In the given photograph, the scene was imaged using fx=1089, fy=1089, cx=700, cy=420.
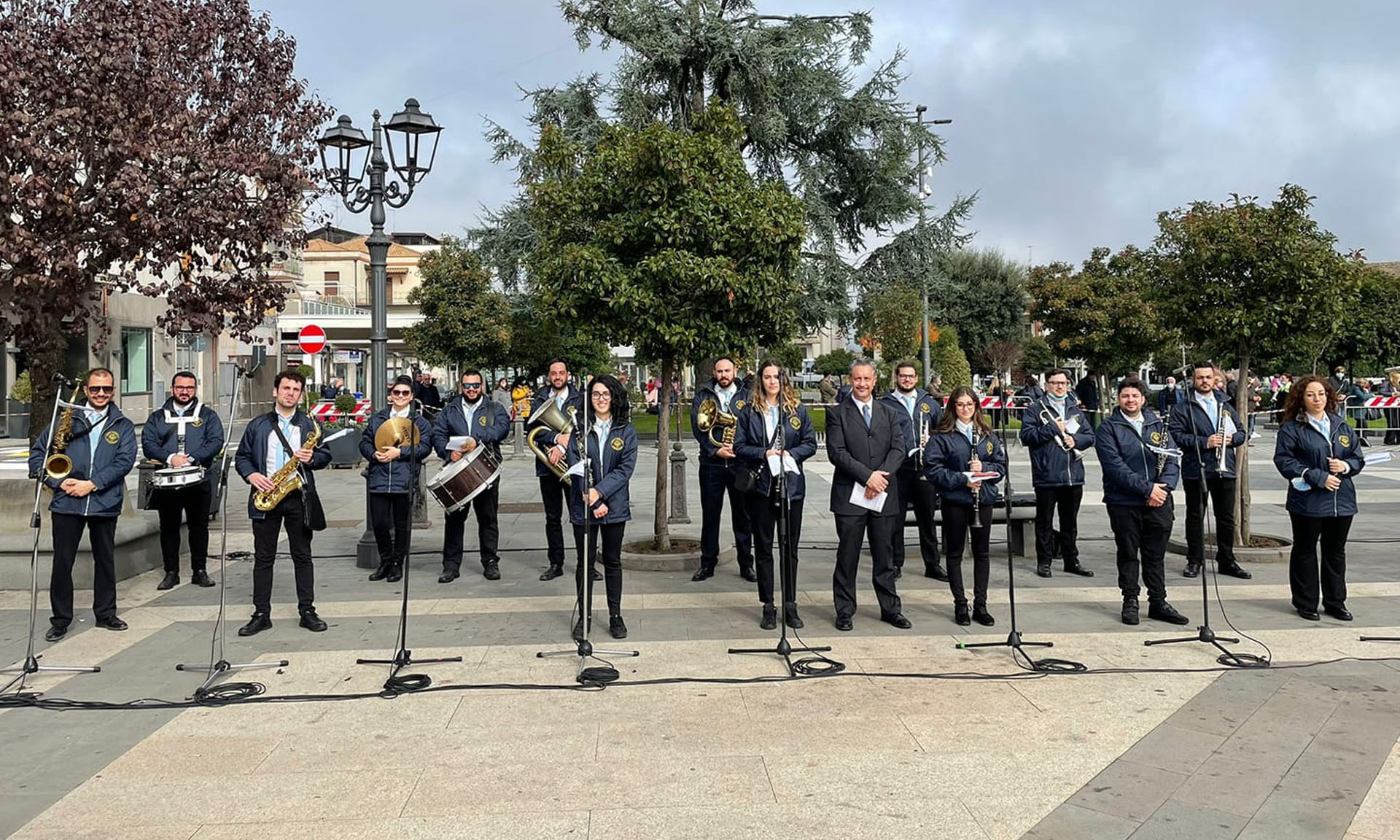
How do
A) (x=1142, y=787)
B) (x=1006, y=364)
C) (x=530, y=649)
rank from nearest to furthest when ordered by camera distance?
(x=1142, y=787) < (x=530, y=649) < (x=1006, y=364)

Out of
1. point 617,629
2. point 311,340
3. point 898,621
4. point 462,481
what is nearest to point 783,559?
point 898,621

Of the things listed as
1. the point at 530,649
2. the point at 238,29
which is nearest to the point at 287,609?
the point at 530,649

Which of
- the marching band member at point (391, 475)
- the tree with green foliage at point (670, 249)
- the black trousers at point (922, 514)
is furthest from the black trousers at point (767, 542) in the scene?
the marching band member at point (391, 475)

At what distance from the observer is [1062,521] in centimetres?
968

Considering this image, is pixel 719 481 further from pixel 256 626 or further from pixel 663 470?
pixel 256 626

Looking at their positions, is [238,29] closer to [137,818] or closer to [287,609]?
[287,609]

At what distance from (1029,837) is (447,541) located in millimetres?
6455

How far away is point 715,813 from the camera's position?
421 cm

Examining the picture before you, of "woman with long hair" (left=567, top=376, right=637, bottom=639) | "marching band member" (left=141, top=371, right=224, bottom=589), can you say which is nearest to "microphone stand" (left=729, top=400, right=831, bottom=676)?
"woman with long hair" (left=567, top=376, right=637, bottom=639)

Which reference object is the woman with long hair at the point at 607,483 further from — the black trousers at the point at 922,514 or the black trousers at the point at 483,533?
the black trousers at the point at 922,514

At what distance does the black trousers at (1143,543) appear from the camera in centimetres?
750

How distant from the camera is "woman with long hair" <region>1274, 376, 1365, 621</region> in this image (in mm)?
7465

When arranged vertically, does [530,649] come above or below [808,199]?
below

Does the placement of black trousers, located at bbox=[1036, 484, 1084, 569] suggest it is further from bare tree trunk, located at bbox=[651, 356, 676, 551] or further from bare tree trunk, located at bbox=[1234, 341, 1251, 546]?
bare tree trunk, located at bbox=[651, 356, 676, 551]
